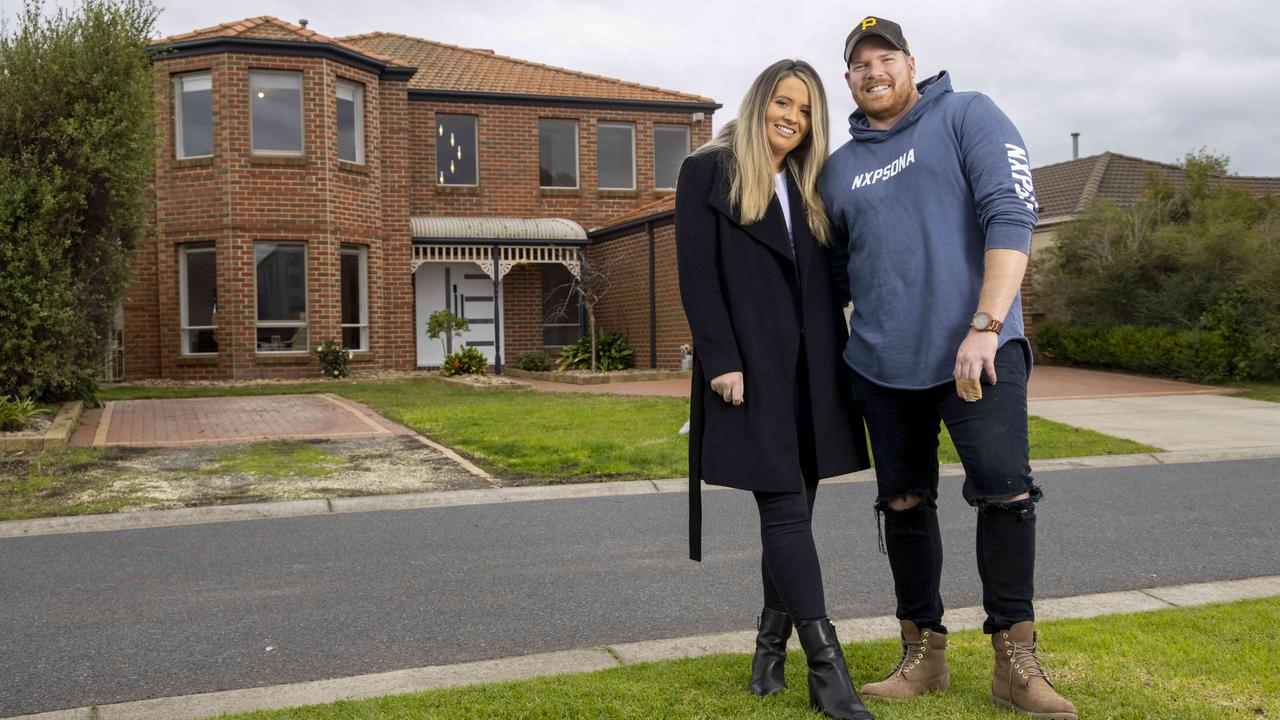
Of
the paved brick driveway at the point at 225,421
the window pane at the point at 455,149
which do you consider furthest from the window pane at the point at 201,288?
the window pane at the point at 455,149

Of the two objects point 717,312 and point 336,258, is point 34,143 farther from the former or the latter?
point 717,312

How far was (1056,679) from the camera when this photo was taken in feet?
11.0

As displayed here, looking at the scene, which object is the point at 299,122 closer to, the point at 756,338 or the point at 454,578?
the point at 454,578

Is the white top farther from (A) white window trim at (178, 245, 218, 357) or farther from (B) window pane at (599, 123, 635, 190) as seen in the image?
(B) window pane at (599, 123, 635, 190)

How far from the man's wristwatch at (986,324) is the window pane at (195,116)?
1796cm

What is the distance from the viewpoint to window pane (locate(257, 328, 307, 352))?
18.7 m

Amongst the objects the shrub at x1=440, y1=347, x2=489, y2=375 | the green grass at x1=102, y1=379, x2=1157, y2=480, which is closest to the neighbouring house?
the shrub at x1=440, y1=347, x2=489, y2=375

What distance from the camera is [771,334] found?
3250mm

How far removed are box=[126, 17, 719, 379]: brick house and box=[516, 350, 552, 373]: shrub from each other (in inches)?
29.9

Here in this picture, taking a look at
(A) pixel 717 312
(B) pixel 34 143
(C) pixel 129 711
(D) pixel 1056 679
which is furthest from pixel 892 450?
(B) pixel 34 143

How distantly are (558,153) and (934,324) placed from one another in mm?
20344

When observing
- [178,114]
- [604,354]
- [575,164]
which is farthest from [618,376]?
[178,114]

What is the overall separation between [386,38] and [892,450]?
23.4 meters

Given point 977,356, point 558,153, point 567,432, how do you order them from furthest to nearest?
point 558,153 < point 567,432 < point 977,356
